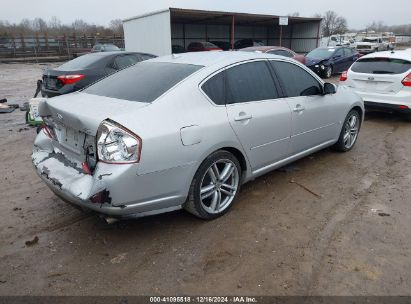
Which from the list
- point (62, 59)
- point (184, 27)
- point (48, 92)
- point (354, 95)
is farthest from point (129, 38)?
point (354, 95)

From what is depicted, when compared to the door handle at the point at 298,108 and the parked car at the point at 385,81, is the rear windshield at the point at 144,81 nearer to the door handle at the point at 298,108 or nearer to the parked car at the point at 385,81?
the door handle at the point at 298,108

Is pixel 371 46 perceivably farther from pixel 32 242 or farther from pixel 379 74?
pixel 32 242

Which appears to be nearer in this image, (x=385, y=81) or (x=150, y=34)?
(x=385, y=81)

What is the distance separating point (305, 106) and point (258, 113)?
0.93 m

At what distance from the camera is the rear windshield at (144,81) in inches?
129

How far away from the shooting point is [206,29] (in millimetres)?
27562

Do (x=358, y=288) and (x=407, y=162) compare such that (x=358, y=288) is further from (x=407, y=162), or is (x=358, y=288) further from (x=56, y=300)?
(x=407, y=162)

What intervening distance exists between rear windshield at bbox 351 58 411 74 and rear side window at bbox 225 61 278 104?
449cm

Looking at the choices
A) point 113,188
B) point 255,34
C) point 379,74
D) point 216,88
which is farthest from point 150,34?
A: point 113,188

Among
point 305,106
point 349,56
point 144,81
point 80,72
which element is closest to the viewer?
point 144,81

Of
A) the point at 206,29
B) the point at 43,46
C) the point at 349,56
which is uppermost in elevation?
the point at 206,29

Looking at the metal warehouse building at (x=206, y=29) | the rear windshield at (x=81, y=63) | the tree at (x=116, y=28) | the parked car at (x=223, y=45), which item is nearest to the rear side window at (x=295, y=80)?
the rear windshield at (x=81, y=63)

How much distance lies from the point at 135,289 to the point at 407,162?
4.39 m

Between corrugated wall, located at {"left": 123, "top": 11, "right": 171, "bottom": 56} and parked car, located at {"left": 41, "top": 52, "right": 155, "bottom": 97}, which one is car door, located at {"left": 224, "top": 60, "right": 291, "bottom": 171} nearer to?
parked car, located at {"left": 41, "top": 52, "right": 155, "bottom": 97}
